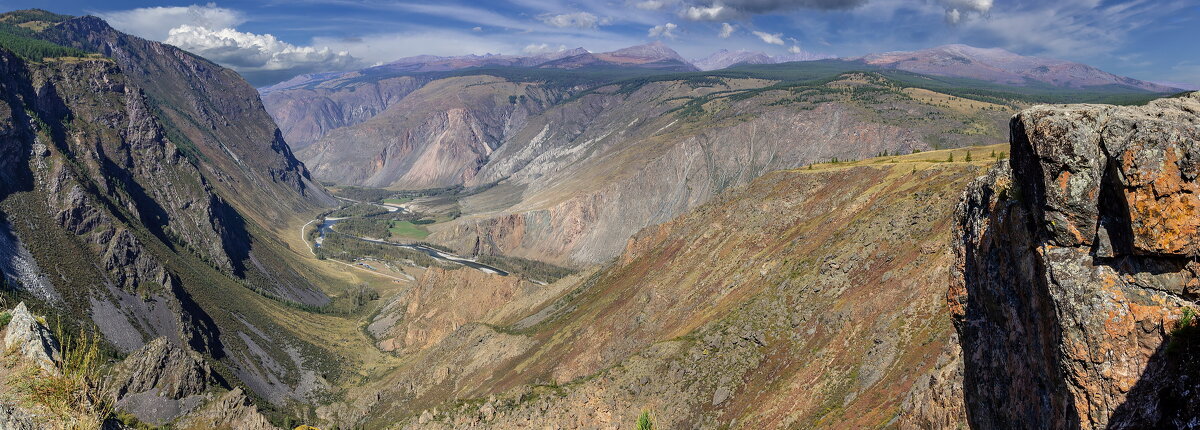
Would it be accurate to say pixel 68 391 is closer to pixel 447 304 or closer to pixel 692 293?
pixel 692 293

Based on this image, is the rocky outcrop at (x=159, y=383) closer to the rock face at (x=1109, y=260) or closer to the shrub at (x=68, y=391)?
the shrub at (x=68, y=391)

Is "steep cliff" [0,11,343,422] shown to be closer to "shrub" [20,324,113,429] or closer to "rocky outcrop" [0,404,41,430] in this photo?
"rocky outcrop" [0,404,41,430]

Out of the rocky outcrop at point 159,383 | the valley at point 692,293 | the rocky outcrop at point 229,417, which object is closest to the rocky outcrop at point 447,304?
the valley at point 692,293

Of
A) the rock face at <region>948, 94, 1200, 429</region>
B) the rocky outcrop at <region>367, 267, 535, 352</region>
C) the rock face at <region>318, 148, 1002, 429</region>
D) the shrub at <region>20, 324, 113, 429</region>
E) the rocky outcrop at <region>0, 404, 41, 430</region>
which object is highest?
the rock face at <region>948, 94, 1200, 429</region>

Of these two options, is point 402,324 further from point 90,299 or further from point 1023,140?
point 1023,140

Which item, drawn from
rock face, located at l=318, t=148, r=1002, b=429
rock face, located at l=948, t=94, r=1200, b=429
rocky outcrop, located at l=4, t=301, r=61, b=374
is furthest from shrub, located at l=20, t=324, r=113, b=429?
rock face, located at l=318, t=148, r=1002, b=429

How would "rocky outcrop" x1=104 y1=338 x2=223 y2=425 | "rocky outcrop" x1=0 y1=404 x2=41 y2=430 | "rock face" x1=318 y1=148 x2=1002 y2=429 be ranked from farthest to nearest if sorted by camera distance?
"rocky outcrop" x1=104 y1=338 x2=223 y2=425
"rock face" x1=318 y1=148 x2=1002 y2=429
"rocky outcrop" x1=0 y1=404 x2=41 y2=430

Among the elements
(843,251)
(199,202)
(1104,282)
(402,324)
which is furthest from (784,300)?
(199,202)
